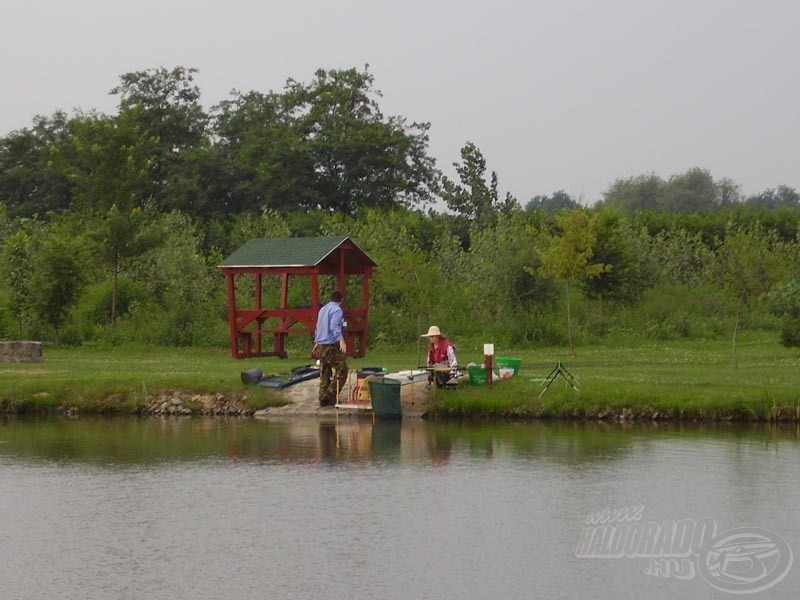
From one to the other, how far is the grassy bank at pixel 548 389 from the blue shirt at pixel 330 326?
6.56 ft

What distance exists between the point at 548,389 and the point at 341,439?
4837mm

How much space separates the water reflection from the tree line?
368 inches

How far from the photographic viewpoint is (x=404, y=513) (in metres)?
17.9

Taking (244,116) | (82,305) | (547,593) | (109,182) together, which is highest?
(244,116)

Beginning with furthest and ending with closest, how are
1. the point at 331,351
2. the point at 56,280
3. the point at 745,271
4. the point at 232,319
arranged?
the point at 56,280 < the point at 232,319 < the point at 745,271 < the point at 331,351

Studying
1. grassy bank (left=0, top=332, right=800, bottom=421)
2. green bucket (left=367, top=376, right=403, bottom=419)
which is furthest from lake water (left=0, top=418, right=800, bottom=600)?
green bucket (left=367, top=376, right=403, bottom=419)

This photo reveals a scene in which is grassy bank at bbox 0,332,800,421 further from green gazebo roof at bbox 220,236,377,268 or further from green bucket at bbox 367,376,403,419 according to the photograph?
green gazebo roof at bbox 220,236,377,268

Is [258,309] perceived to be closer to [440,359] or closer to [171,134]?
[440,359]

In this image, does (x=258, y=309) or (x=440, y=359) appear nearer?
(x=440, y=359)

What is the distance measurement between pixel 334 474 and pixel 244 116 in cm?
6217

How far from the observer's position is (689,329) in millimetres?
45469

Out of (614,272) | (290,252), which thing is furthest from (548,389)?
(614,272)

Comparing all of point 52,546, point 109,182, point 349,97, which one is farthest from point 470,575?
point 349,97

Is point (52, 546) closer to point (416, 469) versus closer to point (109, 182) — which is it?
point (416, 469)
